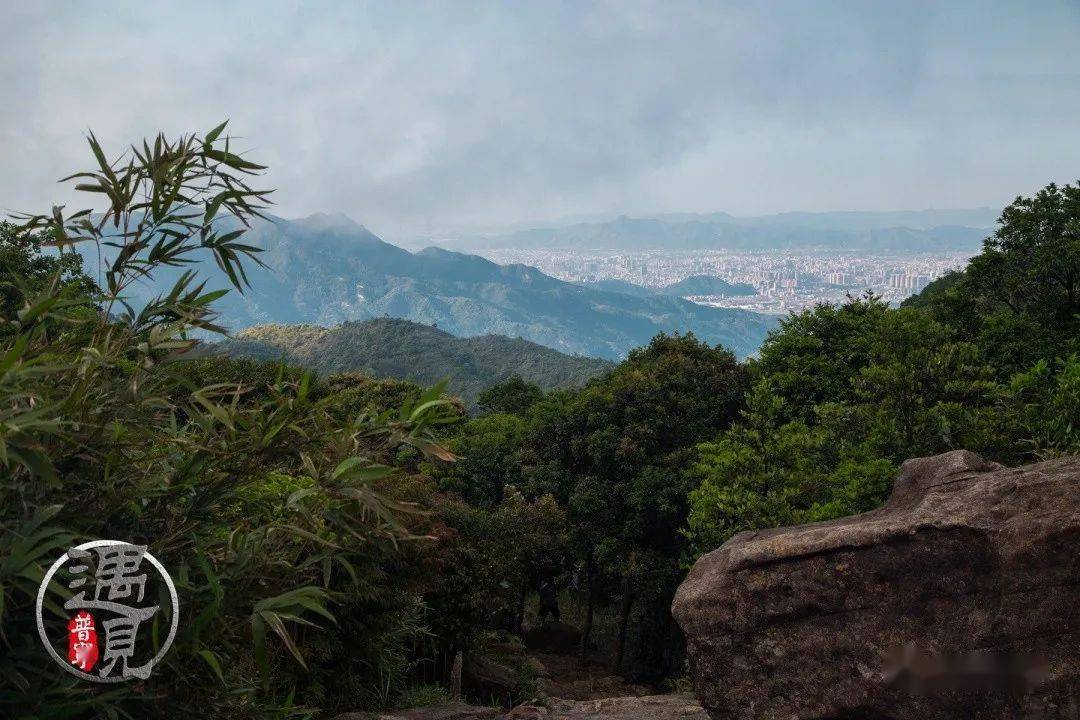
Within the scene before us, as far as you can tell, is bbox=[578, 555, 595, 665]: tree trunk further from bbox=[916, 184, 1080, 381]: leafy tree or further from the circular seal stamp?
the circular seal stamp

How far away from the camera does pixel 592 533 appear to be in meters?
18.3

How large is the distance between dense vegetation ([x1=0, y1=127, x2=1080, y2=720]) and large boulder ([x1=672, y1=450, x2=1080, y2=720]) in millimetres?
3206

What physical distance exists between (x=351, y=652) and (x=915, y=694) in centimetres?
584

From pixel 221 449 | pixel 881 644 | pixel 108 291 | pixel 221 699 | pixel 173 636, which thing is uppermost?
pixel 108 291

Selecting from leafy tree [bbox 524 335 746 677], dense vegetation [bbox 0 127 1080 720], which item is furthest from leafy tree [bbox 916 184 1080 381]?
leafy tree [bbox 524 335 746 677]

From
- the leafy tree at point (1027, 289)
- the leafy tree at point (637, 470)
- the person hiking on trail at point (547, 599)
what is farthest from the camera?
the person hiking on trail at point (547, 599)

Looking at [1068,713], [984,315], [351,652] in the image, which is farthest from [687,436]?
[1068,713]

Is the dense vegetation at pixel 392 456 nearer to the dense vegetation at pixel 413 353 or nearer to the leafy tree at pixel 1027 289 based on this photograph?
the leafy tree at pixel 1027 289

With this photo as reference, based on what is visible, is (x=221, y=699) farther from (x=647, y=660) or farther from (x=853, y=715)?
(x=647, y=660)

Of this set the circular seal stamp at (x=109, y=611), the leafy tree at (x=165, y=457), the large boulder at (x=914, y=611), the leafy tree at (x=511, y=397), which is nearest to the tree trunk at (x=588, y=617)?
the large boulder at (x=914, y=611)

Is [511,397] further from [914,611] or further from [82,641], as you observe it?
[82,641]

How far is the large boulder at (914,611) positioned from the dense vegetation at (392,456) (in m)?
3.21

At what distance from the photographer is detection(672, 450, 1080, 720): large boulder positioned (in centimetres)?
626

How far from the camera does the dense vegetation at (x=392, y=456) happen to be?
3.60m
